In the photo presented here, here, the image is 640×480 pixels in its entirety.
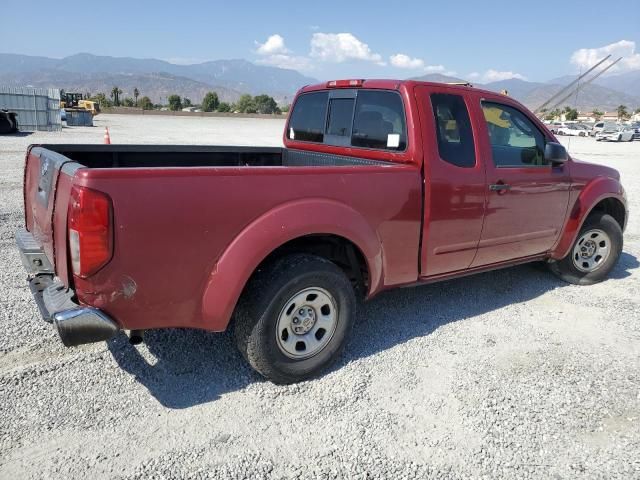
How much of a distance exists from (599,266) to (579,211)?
0.86 m

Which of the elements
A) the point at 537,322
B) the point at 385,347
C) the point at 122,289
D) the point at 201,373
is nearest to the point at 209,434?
the point at 201,373

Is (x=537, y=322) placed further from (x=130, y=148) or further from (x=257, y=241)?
(x=130, y=148)

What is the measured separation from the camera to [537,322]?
164 inches

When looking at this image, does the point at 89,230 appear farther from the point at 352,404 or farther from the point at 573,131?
the point at 573,131

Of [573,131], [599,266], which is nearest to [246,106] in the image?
[573,131]

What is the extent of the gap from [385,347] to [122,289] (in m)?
1.97

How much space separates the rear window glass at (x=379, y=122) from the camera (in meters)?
3.57

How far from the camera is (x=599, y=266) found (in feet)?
16.8

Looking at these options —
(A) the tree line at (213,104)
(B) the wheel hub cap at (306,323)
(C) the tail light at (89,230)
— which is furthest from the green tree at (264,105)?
(C) the tail light at (89,230)

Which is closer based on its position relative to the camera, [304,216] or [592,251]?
[304,216]

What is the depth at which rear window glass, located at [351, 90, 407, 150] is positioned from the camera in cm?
357

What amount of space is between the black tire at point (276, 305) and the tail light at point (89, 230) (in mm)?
860

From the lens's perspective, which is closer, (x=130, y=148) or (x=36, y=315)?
(x=36, y=315)

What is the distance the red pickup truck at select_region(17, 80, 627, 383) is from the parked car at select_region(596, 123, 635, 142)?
4137cm
